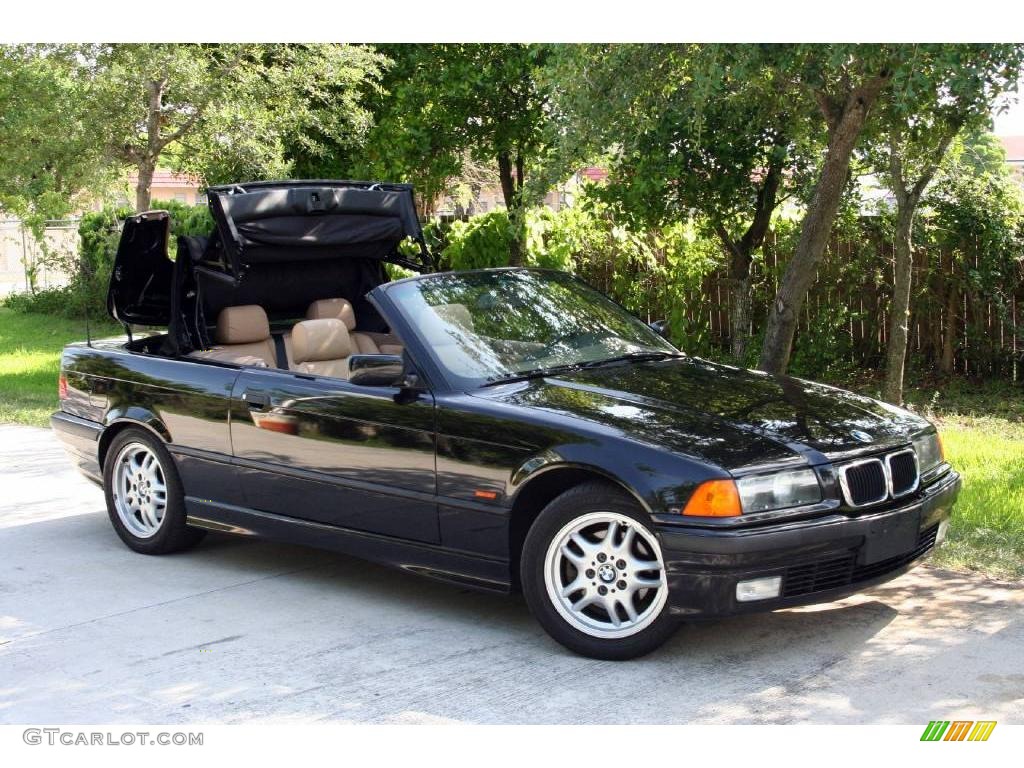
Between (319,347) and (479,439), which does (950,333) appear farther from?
(479,439)

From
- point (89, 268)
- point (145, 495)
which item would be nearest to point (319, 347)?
point (145, 495)

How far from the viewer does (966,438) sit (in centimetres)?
995

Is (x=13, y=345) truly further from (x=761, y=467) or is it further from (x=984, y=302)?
(x=761, y=467)

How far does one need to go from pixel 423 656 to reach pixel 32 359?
42.6 ft

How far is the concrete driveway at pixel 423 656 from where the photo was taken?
15.3 ft

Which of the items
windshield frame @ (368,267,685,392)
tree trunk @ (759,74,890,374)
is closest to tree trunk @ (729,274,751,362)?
tree trunk @ (759,74,890,374)

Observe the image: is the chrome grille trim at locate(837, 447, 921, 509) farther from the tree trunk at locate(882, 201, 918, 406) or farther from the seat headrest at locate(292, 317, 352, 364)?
Result: the tree trunk at locate(882, 201, 918, 406)

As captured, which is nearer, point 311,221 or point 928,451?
point 928,451

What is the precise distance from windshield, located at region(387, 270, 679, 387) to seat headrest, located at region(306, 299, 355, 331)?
1462 millimetres

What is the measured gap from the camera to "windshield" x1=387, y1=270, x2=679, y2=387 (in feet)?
19.5

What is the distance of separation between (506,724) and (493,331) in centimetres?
219

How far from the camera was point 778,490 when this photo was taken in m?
4.91

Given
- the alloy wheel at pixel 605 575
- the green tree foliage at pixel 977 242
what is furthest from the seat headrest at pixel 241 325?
the green tree foliage at pixel 977 242

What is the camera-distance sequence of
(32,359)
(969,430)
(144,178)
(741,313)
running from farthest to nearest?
(32,359) < (144,178) < (741,313) < (969,430)
